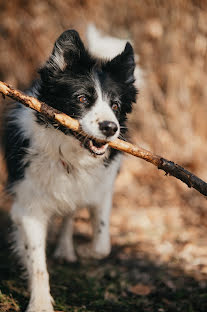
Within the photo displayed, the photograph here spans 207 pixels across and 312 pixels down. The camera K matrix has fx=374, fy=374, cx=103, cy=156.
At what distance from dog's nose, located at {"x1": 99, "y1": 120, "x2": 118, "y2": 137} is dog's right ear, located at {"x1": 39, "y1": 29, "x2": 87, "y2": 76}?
736mm

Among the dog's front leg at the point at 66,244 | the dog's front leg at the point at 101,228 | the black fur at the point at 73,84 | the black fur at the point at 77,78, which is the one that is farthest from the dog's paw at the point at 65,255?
the black fur at the point at 77,78

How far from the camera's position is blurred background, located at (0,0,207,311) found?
502cm

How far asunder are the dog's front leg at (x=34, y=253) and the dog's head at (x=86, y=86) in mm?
862

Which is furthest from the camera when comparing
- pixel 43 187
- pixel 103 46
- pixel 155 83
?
pixel 155 83

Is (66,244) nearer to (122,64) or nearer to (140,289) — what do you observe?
(140,289)

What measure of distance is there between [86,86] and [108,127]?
0.53 metres

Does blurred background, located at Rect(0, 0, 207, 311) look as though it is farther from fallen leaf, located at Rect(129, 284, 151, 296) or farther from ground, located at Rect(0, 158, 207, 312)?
fallen leaf, located at Rect(129, 284, 151, 296)

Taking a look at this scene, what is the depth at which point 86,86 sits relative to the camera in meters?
3.00

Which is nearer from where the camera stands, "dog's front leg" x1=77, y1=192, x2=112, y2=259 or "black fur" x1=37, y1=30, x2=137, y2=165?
"black fur" x1=37, y1=30, x2=137, y2=165

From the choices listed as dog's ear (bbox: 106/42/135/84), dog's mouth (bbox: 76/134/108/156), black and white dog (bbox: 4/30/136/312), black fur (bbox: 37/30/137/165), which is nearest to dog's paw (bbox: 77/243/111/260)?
black and white dog (bbox: 4/30/136/312)

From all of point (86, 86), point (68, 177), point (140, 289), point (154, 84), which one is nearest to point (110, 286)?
point (140, 289)

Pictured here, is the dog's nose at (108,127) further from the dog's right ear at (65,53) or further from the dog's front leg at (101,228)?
the dog's front leg at (101,228)

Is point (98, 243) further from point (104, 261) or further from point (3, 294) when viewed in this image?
point (3, 294)

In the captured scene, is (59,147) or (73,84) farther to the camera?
(59,147)
